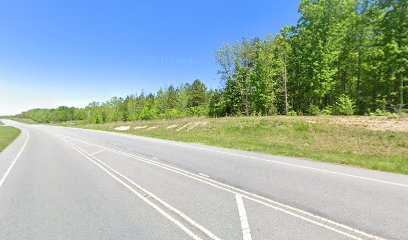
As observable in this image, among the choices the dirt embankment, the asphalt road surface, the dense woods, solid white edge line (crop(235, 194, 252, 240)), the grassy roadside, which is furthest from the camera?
the dense woods

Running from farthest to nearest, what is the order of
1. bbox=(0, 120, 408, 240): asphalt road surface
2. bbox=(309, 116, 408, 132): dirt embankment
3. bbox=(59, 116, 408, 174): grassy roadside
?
bbox=(309, 116, 408, 132): dirt embankment < bbox=(59, 116, 408, 174): grassy roadside < bbox=(0, 120, 408, 240): asphalt road surface

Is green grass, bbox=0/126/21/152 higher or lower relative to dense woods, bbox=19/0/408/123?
lower

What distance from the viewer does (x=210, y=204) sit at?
506 cm

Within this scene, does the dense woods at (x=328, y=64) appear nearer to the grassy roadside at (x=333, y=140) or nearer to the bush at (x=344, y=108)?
the bush at (x=344, y=108)

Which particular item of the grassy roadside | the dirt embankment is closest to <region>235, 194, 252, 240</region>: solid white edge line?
the grassy roadside

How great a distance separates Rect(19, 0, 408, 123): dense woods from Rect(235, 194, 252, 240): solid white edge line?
18.4 m

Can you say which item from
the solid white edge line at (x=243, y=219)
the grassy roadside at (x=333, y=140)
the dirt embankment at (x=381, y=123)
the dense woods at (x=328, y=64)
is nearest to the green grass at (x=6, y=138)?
the grassy roadside at (x=333, y=140)

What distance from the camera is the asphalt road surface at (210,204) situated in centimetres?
388

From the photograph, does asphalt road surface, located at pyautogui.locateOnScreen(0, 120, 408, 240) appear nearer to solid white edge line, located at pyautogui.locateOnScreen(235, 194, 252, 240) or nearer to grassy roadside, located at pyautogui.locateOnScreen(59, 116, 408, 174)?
solid white edge line, located at pyautogui.locateOnScreen(235, 194, 252, 240)

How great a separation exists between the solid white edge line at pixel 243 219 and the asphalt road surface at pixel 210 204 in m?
0.02

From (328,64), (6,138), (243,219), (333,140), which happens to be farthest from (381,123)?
(6,138)

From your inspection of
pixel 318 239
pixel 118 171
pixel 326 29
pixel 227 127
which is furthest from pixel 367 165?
pixel 326 29

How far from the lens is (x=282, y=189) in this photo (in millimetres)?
5867

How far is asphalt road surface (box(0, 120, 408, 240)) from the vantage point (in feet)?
12.7
